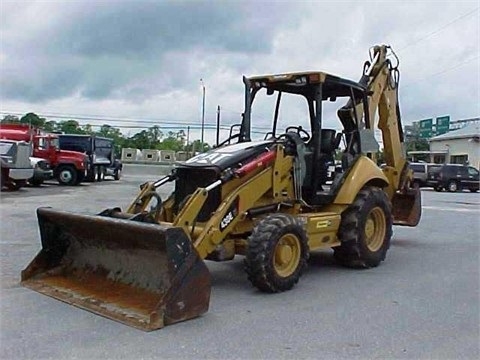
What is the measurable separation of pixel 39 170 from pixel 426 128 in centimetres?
4880

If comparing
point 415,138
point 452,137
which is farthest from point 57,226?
point 415,138

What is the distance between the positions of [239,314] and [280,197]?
1.93 meters

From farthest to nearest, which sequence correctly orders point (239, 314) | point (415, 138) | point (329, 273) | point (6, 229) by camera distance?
point (415, 138) < point (6, 229) < point (329, 273) < point (239, 314)

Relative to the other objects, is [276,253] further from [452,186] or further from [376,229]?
[452,186]

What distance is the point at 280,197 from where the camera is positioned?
695cm

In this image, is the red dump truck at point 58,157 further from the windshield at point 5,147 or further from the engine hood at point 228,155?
the engine hood at point 228,155

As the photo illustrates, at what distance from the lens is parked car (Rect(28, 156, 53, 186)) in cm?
2220

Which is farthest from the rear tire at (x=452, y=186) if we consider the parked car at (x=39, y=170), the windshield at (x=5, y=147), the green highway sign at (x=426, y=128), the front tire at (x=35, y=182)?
the green highway sign at (x=426, y=128)

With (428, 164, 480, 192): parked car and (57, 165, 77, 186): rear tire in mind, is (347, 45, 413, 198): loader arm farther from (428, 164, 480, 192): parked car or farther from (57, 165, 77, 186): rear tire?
(428, 164, 480, 192): parked car

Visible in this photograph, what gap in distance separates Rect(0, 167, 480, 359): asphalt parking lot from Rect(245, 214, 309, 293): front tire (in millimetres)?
195

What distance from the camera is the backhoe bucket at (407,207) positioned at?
9578mm

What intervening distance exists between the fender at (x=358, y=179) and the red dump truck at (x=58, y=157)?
18.8 m

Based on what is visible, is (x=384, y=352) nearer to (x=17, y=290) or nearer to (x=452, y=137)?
(x=17, y=290)

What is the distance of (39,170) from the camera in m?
22.3
